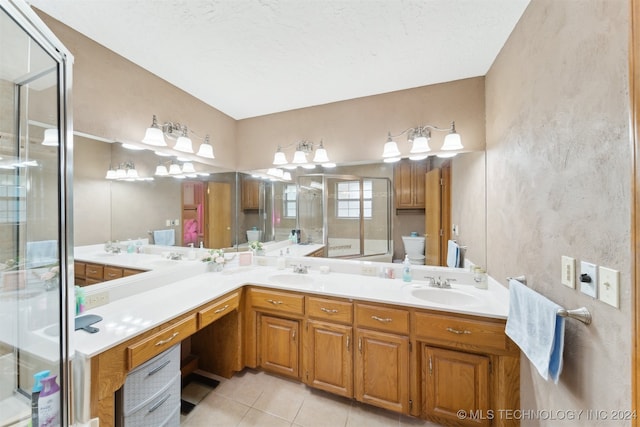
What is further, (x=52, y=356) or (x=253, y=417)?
(x=253, y=417)

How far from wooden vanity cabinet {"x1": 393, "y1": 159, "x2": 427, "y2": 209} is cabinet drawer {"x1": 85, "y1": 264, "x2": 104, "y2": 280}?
2.36 meters

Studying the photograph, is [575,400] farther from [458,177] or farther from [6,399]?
[6,399]

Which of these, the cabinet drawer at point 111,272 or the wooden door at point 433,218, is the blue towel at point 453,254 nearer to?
the wooden door at point 433,218

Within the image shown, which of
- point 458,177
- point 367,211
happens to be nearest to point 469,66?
point 458,177

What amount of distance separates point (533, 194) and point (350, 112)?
164 cm

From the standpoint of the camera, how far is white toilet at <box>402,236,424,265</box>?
2.11 m

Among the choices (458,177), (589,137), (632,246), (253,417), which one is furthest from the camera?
(458,177)

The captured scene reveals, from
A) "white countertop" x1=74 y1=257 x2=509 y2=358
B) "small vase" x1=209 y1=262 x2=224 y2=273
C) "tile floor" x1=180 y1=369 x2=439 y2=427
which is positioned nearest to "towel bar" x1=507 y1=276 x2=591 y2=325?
"white countertop" x1=74 y1=257 x2=509 y2=358

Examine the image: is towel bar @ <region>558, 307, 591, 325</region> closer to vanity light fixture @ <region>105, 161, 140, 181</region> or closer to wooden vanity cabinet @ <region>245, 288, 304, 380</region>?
wooden vanity cabinet @ <region>245, 288, 304, 380</region>

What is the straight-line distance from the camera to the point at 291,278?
7.42 ft

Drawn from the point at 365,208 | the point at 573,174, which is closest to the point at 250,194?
the point at 365,208

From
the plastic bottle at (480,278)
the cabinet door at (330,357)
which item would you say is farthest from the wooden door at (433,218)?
the cabinet door at (330,357)

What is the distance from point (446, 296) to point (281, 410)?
1.50 m

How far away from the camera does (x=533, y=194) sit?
1215 millimetres
